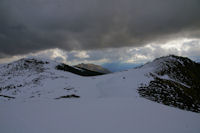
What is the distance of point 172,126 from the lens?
518 cm

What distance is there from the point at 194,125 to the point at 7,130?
1027 centimetres

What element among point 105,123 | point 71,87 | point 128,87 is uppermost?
point 128,87

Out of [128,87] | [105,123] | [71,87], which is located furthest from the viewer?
[71,87]

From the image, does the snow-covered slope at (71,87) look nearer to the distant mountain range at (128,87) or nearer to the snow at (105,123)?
the distant mountain range at (128,87)

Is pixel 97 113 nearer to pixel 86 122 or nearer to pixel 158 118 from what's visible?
pixel 86 122

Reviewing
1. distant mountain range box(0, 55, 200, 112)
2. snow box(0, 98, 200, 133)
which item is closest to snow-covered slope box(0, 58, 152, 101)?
distant mountain range box(0, 55, 200, 112)

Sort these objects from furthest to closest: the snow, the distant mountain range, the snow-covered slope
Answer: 1. the snow-covered slope
2. the distant mountain range
3. the snow

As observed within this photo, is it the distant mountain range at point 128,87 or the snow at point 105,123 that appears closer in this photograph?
the snow at point 105,123

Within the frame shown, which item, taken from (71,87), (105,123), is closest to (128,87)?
(71,87)

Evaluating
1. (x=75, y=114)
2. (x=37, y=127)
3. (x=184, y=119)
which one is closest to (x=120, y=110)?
(x=75, y=114)

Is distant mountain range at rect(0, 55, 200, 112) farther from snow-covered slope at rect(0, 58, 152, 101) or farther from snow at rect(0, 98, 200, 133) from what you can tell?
snow at rect(0, 98, 200, 133)

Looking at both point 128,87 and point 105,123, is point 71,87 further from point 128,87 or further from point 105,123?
point 105,123

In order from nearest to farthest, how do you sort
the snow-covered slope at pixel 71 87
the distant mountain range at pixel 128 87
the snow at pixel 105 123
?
the snow at pixel 105 123 → the distant mountain range at pixel 128 87 → the snow-covered slope at pixel 71 87

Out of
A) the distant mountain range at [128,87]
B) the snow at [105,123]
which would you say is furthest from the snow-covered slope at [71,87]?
the snow at [105,123]
